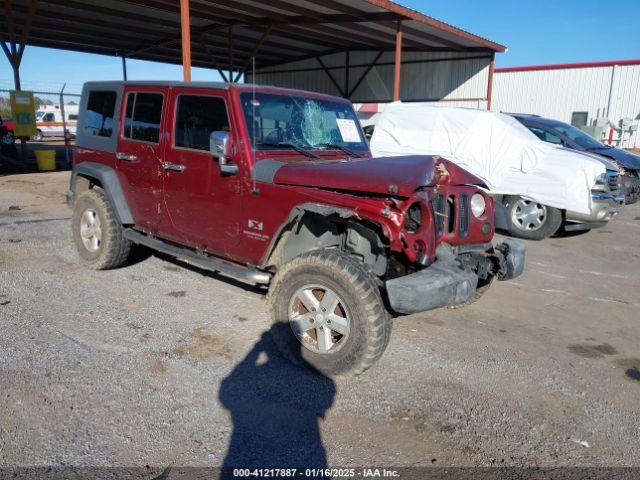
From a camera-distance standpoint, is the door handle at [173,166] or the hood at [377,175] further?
the door handle at [173,166]

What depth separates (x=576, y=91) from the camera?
22281 mm

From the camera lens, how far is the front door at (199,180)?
422 centimetres

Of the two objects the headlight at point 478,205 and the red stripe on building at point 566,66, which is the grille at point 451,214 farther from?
the red stripe on building at point 566,66

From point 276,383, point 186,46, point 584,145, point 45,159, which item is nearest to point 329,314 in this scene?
point 276,383

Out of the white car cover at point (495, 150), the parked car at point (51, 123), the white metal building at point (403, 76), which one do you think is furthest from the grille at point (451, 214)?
the parked car at point (51, 123)

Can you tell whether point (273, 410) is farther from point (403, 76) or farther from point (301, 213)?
point (403, 76)

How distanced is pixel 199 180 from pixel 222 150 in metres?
0.64

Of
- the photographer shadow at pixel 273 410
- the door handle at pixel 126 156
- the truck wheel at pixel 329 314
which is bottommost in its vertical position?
the photographer shadow at pixel 273 410

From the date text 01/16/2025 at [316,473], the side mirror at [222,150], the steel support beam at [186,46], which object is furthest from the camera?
the steel support beam at [186,46]

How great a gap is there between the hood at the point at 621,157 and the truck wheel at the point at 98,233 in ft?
28.3

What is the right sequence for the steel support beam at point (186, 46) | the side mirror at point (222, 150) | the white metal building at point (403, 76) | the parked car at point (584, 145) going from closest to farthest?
the side mirror at point (222, 150) < the steel support beam at point (186, 46) < the parked car at point (584, 145) < the white metal building at point (403, 76)

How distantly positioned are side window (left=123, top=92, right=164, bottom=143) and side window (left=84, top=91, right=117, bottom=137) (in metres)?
0.32

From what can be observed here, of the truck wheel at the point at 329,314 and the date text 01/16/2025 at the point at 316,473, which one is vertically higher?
the truck wheel at the point at 329,314

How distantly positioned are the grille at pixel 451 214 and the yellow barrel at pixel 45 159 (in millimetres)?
14112
